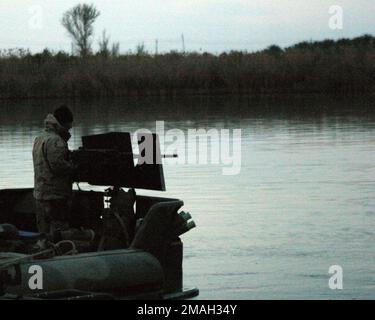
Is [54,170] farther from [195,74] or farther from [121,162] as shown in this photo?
[195,74]

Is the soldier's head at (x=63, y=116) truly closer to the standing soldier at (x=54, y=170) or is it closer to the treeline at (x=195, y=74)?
the standing soldier at (x=54, y=170)

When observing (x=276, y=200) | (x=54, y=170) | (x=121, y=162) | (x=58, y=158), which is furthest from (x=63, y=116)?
(x=276, y=200)

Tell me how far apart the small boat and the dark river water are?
1117 millimetres

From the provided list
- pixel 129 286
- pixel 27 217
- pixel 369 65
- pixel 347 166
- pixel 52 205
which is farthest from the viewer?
pixel 369 65

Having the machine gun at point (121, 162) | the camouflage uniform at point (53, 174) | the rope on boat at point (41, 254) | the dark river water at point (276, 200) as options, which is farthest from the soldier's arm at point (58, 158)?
the dark river water at point (276, 200)

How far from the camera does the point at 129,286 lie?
43.0 ft

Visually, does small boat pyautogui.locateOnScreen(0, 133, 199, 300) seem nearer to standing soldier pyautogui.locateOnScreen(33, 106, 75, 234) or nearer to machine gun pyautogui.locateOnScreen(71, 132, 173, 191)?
machine gun pyautogui.locateOnScreen(71, 132, 173, 191)

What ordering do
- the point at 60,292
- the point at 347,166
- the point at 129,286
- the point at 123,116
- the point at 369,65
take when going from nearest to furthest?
the point at 60,292
the point at 129,286
the point at 347,166
the point at 123,116
the point at 369,65

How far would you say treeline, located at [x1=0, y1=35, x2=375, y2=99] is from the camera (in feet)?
214

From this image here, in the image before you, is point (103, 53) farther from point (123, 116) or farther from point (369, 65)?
point (123, 116)

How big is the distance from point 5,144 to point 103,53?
39.3m

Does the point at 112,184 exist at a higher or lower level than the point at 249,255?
higher

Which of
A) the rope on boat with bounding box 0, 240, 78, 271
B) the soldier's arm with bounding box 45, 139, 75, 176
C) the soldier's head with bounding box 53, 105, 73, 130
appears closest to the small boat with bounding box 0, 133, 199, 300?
the rope on boat with bounding box 0, 240, 78, 271

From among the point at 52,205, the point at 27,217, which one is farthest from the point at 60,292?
the point at 27,217
